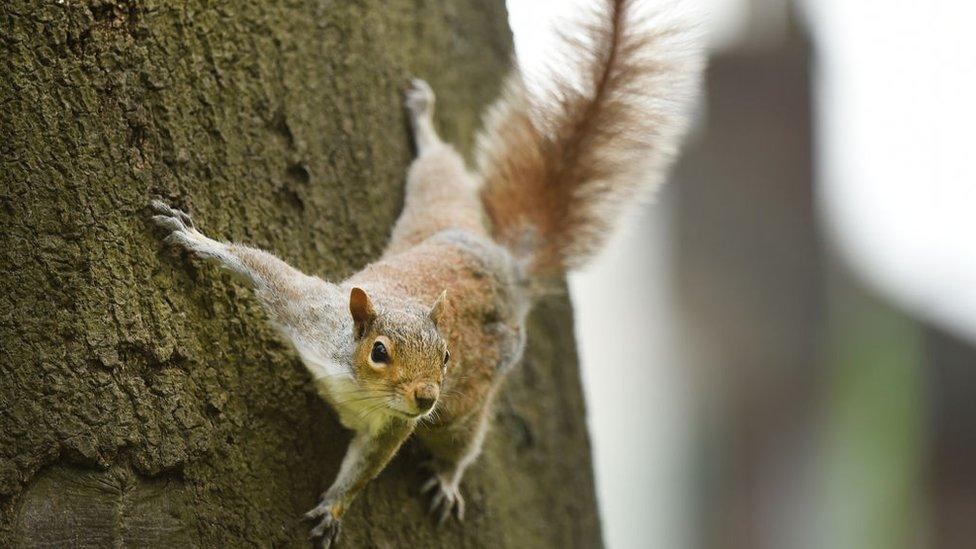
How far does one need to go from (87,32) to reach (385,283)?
76 centimetres

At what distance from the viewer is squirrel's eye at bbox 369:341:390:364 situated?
1932mm

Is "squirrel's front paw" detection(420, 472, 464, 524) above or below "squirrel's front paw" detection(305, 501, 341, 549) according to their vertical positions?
below

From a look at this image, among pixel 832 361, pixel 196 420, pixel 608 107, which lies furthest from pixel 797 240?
pixel 196 420

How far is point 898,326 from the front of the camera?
7250 millimetres

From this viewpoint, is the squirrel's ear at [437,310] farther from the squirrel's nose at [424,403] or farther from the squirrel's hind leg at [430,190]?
the squirrel's hind leg at [430,190]

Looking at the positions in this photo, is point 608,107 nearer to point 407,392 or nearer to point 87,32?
point 407,392

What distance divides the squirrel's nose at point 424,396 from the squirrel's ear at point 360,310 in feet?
0.59

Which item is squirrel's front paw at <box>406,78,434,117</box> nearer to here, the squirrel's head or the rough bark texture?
the rough bark texture

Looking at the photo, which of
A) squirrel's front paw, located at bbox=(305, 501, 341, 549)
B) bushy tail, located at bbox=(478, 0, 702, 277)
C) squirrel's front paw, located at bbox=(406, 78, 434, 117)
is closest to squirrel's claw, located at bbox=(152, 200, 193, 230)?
squirrel's front paw, located at bbox=(305, 501, 341, 549)

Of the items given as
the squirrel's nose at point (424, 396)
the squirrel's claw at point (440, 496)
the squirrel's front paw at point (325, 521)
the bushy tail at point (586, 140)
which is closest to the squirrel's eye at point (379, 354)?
the squirrel's nose at point (424, 396)

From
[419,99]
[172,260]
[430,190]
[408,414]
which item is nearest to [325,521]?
[408,414]

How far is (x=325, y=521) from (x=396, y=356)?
36cm

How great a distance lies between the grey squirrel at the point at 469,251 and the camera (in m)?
1.95

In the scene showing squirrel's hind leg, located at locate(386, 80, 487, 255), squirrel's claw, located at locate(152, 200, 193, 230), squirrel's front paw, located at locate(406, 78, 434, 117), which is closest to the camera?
squirrel's claw, located at locate(152, 200, 193, 230)
